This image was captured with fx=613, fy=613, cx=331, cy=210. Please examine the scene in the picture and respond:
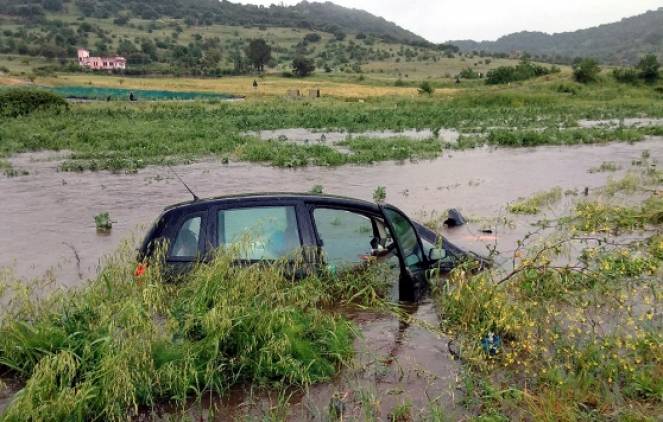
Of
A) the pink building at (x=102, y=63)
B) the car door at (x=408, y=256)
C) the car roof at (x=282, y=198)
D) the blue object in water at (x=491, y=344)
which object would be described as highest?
the pink building at (x=102, y=63)

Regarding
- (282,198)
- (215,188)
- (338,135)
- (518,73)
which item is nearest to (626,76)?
(518,73)

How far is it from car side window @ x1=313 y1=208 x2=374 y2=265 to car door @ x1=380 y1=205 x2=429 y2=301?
303 millimetres

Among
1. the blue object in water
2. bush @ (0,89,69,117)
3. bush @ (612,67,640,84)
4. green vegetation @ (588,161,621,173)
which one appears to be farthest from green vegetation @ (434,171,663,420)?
bush @ (612,67,640,84)

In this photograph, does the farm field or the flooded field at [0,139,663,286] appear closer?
the farm field

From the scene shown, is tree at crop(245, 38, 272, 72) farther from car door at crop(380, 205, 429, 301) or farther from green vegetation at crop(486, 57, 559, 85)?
car door at crop(380, 205, 429, 301)

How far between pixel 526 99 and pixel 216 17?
16176 cm

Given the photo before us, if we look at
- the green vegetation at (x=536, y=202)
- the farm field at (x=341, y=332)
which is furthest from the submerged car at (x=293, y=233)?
the green vegetation at (x=536, y=202)

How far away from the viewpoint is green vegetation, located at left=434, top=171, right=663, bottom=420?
4.61m

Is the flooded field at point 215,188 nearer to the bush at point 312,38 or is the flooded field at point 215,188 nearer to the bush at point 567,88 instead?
the bush at point 567,88

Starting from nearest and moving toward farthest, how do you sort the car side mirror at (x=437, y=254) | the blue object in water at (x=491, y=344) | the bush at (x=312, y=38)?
the blue object in water at (x=491, y=344) → the car side mirror at (x=437, y=254) → the bush at (x=312, y=38)

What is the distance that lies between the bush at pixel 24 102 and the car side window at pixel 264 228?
105 feet

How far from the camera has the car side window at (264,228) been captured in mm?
6207

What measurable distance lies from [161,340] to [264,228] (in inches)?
68.2

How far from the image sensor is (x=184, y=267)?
6.14 metres
